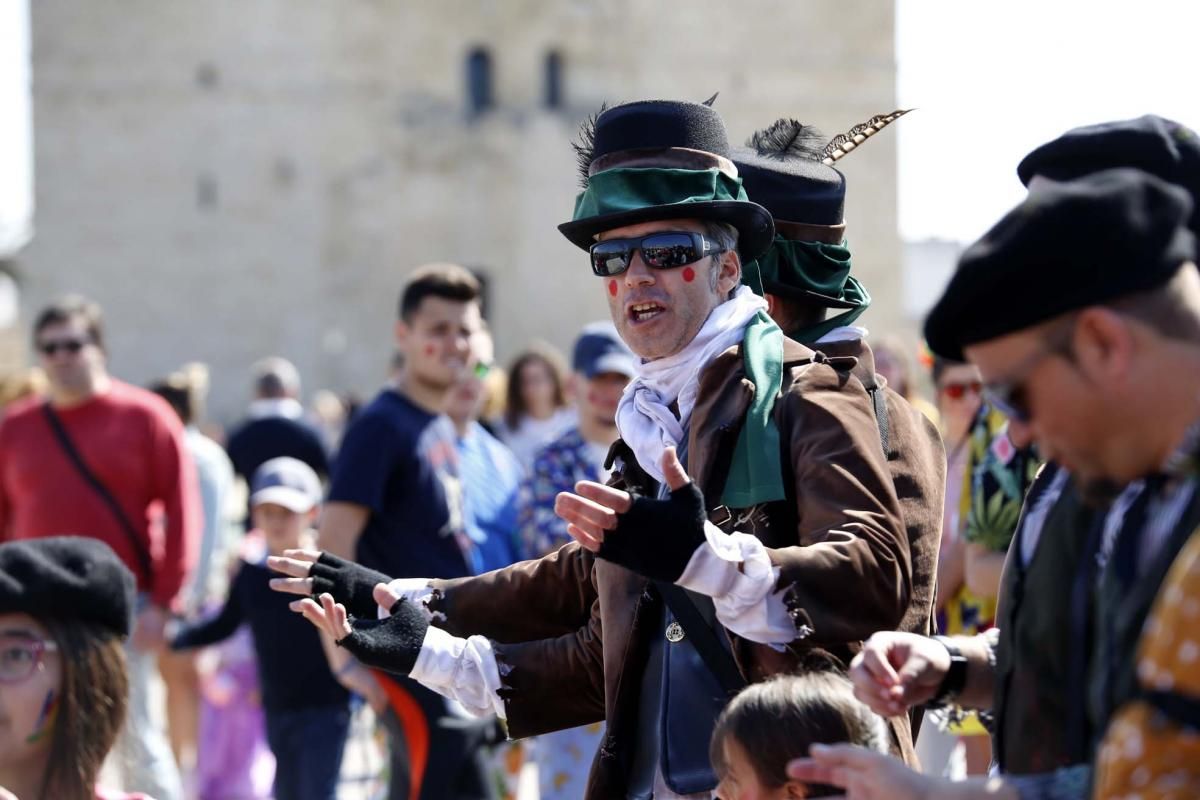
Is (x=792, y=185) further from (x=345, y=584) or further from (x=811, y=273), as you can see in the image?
(x=345, y=584)

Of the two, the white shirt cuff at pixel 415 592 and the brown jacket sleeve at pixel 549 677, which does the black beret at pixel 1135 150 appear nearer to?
the brown jacket sleeve at pixel 549 677

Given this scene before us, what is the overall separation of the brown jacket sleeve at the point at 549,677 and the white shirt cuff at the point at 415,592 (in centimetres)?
16

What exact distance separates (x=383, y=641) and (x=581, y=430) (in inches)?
113

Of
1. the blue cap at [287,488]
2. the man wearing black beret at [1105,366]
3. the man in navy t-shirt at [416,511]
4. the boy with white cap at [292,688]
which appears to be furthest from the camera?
the blue cap at [287,488]

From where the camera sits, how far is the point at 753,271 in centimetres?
335

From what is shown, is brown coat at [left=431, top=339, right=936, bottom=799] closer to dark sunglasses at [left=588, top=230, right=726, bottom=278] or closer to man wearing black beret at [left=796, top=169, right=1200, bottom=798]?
dark sunglasses at [left=588, top=230, right=726, bottom=278]

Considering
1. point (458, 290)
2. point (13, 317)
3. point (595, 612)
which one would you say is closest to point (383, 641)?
point (595, 612)

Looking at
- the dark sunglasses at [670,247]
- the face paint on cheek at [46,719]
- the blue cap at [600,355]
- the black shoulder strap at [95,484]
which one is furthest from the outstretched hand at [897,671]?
the black shoulder strap at [95,484]

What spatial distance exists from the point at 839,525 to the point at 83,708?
5.33ft

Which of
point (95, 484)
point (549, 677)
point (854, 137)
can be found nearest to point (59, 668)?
point (549, 677)

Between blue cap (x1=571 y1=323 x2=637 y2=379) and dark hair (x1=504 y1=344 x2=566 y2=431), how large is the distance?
242 centimetres

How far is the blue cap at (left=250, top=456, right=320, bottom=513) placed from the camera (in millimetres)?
6227

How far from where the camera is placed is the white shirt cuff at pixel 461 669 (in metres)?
3.10

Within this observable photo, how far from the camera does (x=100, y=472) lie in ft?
20.9
